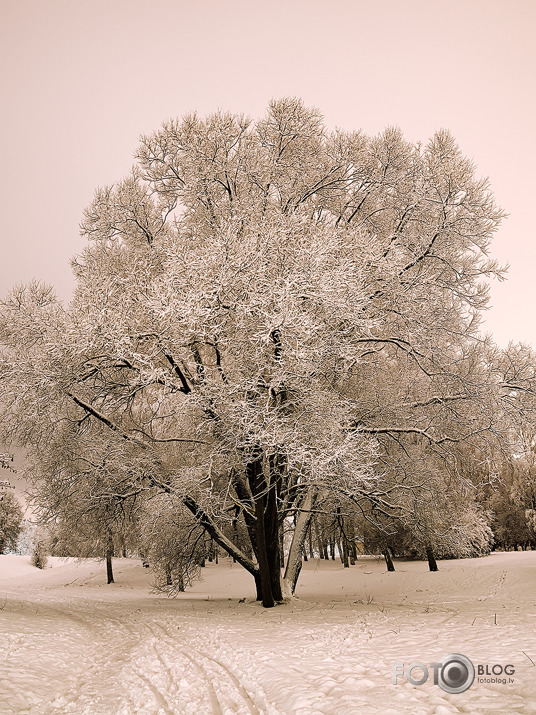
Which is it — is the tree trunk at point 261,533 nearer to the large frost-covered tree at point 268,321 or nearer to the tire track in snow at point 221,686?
the large frost-covered tree at point 268,321

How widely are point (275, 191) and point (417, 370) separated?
259 inches

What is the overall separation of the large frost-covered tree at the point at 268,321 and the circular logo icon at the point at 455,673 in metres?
3.12

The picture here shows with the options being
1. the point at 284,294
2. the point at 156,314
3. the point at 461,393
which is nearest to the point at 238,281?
the point at 284,294

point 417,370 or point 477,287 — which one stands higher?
point 477,287

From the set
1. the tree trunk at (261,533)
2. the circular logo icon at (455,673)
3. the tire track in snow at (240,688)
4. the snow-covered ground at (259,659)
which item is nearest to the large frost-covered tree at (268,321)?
the tree trunk at (261,533)

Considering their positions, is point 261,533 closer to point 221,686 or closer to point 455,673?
point 221,686

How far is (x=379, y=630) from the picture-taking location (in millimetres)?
7227

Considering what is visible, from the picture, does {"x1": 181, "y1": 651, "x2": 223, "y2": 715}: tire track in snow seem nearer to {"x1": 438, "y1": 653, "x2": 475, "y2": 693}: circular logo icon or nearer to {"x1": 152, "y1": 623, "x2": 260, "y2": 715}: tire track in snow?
{"x1": 152, "y1": 623, "x2": 260, "y2": 715}: tire track in snow

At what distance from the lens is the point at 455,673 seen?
14.1 ft

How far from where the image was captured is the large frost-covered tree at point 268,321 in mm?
8531

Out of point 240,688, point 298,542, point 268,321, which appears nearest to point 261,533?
point 298,542

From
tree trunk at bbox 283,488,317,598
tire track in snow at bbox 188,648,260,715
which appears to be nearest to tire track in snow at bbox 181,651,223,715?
tire track in snow at bbox 188,648,260,715

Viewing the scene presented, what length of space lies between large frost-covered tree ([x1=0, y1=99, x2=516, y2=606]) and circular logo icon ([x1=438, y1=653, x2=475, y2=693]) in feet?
10.2

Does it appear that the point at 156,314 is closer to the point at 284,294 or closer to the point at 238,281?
the point at 238,281
